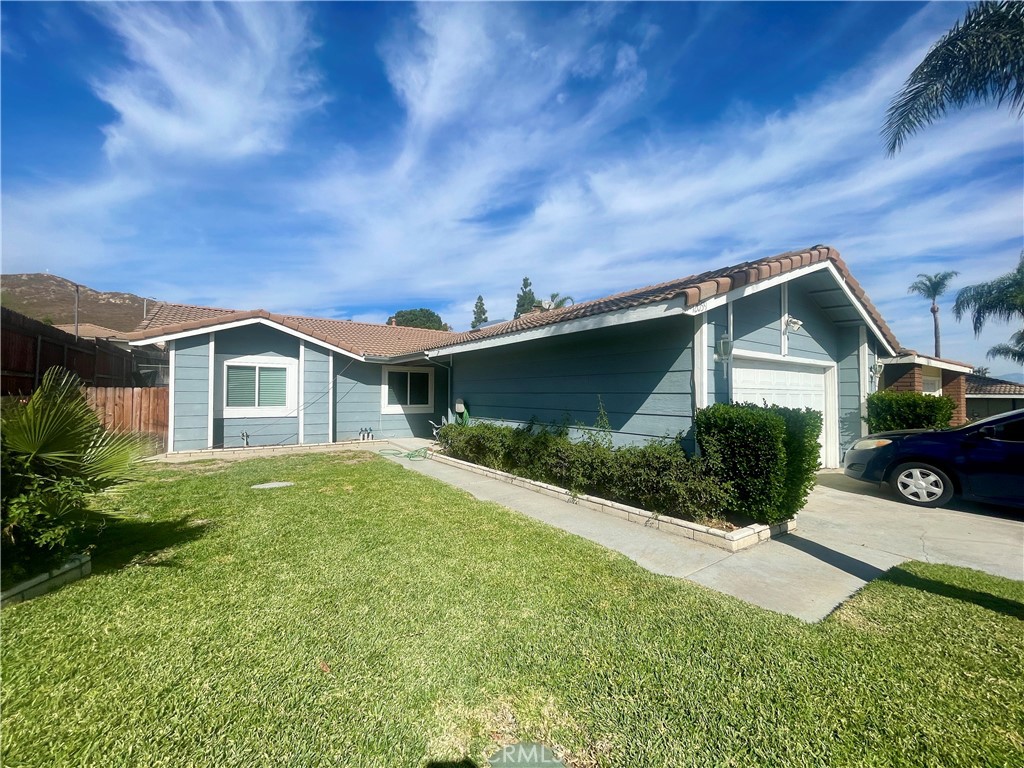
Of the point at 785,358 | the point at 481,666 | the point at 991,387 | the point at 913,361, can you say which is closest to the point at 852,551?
the point at 785,358

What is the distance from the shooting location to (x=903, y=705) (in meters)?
2.20

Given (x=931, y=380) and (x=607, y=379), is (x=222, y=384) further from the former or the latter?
(x=931, y=380)

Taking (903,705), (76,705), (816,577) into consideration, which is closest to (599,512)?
(816,577)

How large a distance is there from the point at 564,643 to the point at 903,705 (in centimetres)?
178

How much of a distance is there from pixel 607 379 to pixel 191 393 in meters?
10.2

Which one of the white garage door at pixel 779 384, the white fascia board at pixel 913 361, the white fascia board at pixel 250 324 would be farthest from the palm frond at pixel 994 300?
the white fascia board at pixel 250 324

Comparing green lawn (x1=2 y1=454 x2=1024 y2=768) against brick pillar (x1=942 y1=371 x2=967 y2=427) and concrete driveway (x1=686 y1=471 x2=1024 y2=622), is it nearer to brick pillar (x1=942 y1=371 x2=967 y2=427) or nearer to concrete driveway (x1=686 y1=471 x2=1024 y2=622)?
concrete driveway (x1=686 y1=471 x2=1024 y2=622)

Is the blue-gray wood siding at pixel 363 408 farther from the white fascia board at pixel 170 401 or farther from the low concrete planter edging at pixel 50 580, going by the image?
the low concrete planter edging at pixel 50 580

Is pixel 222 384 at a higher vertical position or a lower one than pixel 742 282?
lower

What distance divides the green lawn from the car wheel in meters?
3.05

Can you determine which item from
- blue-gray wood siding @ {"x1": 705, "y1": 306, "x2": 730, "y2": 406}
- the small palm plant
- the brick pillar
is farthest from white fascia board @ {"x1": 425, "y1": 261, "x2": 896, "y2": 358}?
the small palm plant

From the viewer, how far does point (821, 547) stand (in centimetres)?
462

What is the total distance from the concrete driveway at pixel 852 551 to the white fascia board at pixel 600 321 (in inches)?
117

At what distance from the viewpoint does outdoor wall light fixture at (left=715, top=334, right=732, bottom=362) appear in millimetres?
6117
